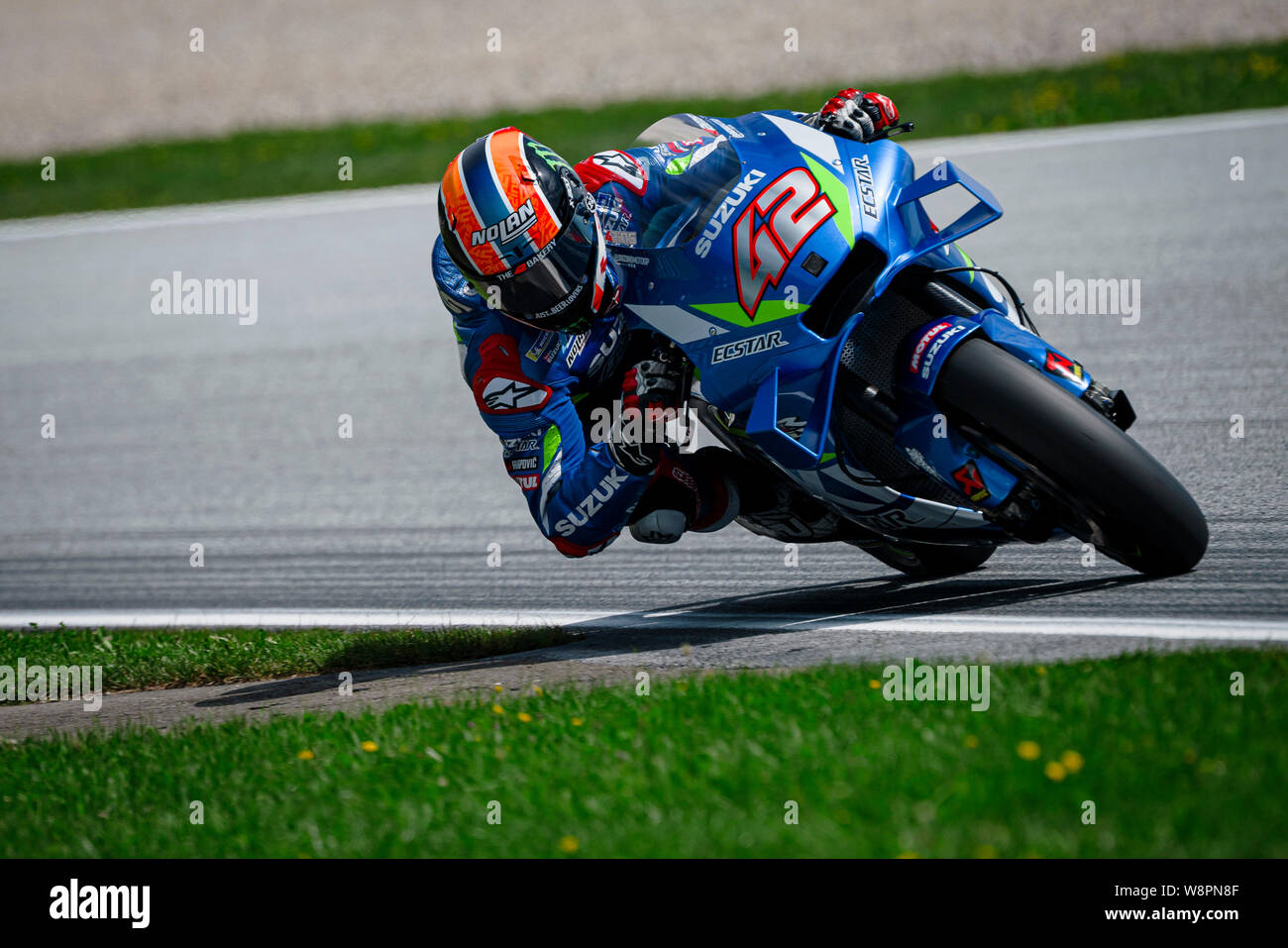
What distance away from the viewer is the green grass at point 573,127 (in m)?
14.3

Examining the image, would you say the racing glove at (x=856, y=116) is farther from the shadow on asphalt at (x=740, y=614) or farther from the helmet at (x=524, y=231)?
the shadow on asphalt at (x=740, y=614)

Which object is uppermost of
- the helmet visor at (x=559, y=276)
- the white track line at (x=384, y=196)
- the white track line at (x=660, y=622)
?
the white track line at (x=384, y=196)

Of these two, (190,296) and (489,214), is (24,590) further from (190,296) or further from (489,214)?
(190,296)

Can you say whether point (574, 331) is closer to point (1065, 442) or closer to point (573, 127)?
point (1065, 442)

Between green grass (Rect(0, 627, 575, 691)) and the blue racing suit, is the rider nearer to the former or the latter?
the blue racing suit

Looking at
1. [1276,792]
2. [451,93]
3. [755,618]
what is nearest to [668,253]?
[755,618]

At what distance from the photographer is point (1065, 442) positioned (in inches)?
176

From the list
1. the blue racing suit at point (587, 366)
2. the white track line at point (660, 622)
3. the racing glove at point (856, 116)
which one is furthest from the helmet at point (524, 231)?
the white track line at point (660, 622)

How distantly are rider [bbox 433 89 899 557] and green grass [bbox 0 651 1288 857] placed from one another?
2.32 feet

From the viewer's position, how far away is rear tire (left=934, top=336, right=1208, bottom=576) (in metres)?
4.49

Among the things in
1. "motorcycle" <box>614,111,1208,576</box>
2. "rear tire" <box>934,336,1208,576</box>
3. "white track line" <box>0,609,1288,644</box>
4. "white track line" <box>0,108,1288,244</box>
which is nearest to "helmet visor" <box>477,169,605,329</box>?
"motorcycle" <box>614,111,1208,576</box>

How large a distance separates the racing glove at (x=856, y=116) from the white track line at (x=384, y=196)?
8.58m

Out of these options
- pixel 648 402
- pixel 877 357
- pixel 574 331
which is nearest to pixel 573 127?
pixel 574 331

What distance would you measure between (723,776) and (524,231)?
189 centimetres
